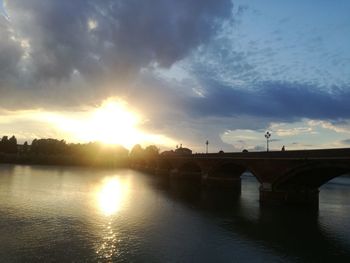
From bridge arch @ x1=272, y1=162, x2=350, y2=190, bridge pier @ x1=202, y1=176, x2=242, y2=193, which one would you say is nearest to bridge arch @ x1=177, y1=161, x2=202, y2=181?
bridge pier @ x1=202, y1=176, x2=242, y2=193

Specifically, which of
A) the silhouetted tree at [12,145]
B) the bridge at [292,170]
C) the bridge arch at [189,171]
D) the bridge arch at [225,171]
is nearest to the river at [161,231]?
the bridge at [292,170]

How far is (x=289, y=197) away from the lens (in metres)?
51.2

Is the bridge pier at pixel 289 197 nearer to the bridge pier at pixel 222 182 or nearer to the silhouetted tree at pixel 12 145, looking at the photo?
the bridge pier at pixel 222 182

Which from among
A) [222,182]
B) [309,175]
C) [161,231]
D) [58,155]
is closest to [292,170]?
[309,175]

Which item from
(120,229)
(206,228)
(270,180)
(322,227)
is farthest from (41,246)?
(270,180)

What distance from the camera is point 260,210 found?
45625 mm

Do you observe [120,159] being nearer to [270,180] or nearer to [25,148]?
[25,148]

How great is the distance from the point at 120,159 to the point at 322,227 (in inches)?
6493

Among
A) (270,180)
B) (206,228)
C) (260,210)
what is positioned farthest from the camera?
(270,180)

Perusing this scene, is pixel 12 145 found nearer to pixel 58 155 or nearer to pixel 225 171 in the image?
pixel 58 155

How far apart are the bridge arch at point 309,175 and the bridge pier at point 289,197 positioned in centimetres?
72

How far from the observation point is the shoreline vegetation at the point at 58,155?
505ft

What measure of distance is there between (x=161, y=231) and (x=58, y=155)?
5942 inches

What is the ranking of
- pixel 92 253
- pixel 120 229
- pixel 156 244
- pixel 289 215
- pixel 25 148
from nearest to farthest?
pixel 92 253
pixel 156 244
pixel 120 229
pixel 289 215
pixel 25 148
